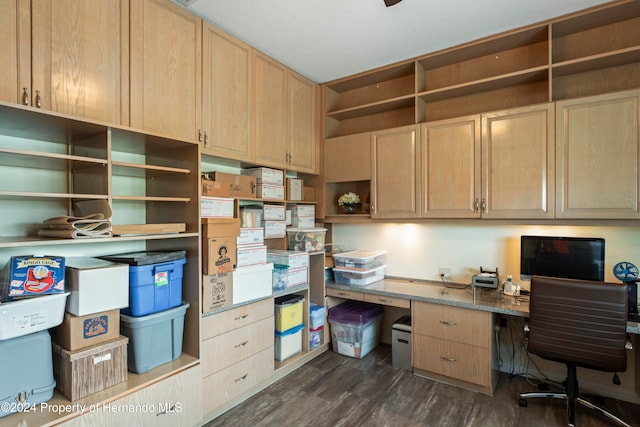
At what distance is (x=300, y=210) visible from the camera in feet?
11.0

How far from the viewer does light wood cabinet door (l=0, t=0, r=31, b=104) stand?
1.49 meters

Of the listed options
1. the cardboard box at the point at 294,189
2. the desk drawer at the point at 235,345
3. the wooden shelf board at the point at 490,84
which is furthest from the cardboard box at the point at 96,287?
the wooden shelf board at the point at 490,84

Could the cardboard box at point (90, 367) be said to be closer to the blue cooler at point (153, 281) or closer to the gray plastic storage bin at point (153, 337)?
the gray plastic storage bin at point (153, 337)

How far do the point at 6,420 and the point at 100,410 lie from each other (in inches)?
13.7

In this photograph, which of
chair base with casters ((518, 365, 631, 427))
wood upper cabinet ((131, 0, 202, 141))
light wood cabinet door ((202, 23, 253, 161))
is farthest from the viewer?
light wood cabinet door ((202, 23, 253, 161))

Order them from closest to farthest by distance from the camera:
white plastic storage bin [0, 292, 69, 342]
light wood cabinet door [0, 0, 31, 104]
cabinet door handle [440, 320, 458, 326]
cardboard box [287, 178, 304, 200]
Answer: white plastic storage bin [0, 292, 69, 342] → light wood cabinet door [0, 0, 31, 104] → cabinet door handle [440, 320, 458, 326] → cardboard box [287, 178, 304, 200]

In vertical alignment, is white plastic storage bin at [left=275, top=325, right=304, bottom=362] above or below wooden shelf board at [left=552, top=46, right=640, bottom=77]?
below

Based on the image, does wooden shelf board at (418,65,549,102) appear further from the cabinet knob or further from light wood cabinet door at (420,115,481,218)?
the cabinet knob

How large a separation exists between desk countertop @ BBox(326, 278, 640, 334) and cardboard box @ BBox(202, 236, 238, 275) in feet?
4.27

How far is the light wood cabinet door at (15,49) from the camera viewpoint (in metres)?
1.49

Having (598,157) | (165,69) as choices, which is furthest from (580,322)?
(165,69)

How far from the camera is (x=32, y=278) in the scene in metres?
1.49

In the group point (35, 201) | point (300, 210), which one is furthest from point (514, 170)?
point (35, 201)

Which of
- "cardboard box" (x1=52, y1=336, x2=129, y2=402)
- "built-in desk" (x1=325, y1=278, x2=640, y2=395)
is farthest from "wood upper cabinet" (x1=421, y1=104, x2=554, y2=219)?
"cardboard box" (x1=52, y1=336, x2=129, y2=402)
